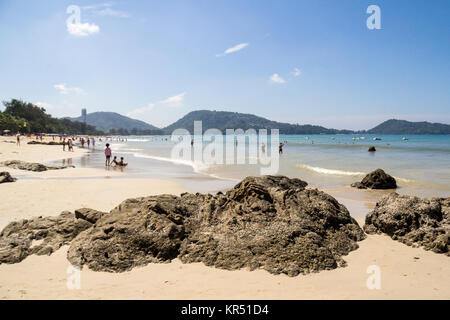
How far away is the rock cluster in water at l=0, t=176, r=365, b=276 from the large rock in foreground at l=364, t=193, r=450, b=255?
26.1 inches

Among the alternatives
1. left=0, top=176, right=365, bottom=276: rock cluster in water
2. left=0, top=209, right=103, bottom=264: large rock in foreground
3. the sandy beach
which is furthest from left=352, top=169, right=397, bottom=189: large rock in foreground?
left=0, top=209, right=103, bottom=264: large rock in foreground

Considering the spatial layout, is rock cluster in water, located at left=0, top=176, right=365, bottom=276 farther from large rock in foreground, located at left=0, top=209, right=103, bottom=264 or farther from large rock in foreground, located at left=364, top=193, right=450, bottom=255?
large rock in foreground, located at left=364, top=193, right=450, bottom=255

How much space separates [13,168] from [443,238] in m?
20.5

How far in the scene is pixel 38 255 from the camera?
5.34 m

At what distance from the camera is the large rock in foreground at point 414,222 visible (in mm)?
5762

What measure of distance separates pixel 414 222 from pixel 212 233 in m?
4.28

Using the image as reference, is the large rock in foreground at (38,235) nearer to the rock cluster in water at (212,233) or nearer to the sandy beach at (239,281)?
the rock cluster in water at (212,233)

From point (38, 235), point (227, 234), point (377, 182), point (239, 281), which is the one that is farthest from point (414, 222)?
point (377, 182)

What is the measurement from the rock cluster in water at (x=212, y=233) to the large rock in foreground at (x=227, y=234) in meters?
0.02

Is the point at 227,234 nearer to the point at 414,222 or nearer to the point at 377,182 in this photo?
the point at 414,222

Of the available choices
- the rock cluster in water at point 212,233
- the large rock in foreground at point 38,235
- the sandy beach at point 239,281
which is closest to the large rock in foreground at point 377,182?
the rock cluster in water at point 212,233

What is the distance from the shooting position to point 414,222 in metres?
6.23

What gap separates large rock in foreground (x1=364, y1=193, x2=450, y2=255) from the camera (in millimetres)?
5762
